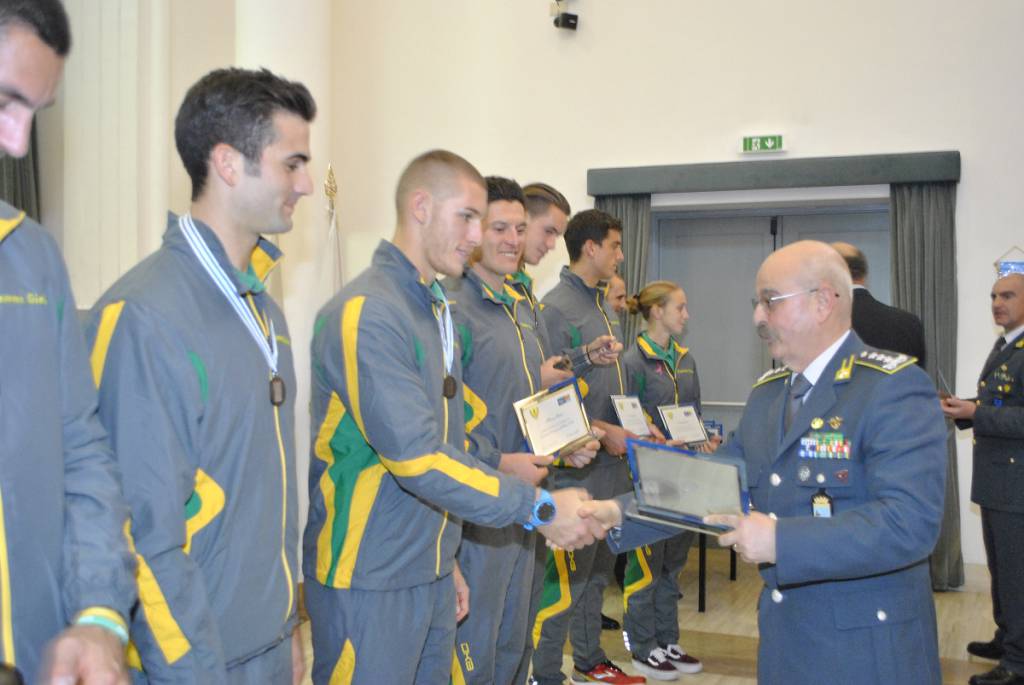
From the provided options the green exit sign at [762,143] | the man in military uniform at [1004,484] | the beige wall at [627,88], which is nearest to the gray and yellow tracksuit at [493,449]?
the beige wall at [627,88]

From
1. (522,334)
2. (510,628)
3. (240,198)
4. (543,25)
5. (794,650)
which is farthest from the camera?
(543,25)

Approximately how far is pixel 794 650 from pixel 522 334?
5.68 feet

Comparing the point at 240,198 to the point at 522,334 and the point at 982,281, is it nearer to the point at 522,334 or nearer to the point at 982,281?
the point at 522,334

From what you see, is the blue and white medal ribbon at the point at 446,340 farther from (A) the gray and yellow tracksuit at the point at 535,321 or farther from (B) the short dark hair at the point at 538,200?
(B) the short dark hair at the point at 538,200

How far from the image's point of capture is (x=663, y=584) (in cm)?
510

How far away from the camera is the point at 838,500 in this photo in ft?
7.30

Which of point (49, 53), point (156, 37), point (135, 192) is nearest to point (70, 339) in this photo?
point (49, 53)

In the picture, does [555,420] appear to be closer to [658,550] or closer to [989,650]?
[658,550]

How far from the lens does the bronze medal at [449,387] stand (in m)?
2.70

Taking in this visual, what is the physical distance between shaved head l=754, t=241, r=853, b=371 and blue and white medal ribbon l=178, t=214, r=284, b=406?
113cm

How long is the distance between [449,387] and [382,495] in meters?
0.37

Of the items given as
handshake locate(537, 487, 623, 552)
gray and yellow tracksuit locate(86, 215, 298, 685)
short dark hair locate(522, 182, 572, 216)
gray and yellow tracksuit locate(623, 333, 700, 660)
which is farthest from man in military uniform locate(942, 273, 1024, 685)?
gray and yellow tracksuit locate(86, 215, 298, 685)

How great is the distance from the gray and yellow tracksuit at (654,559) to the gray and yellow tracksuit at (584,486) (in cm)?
31

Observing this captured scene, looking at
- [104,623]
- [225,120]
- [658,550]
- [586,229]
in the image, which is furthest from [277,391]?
[658,550]
